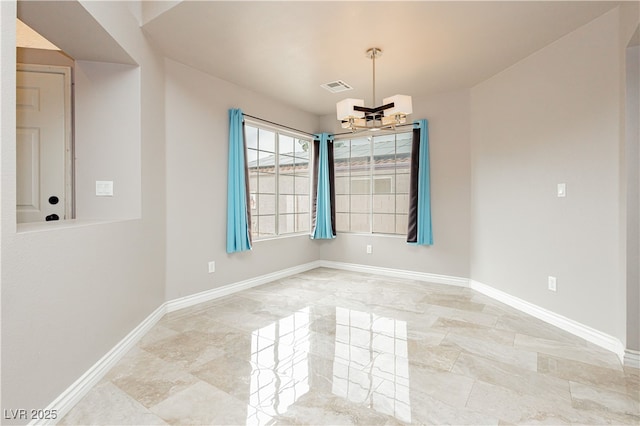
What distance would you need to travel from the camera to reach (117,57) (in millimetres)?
2598

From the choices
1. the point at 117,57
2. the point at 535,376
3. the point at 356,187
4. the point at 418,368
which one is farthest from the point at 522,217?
the point at 117,57

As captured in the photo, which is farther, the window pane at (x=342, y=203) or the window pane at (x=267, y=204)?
the window pane at (x=342, y=203)

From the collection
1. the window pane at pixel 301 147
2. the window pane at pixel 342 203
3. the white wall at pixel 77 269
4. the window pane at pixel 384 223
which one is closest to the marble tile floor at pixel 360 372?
the white wall at pixel 77 269

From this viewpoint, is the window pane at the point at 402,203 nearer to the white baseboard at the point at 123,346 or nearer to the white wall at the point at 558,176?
the white wall at the point at 558,176

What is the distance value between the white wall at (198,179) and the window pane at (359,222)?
6.38 ft

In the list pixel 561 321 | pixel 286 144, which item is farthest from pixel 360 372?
pixel 286 144

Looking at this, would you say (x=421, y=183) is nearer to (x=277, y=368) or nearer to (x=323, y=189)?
(x=323, y=189)

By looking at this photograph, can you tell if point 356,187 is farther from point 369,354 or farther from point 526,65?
point 369,354

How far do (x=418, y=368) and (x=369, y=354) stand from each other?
15.0 inches

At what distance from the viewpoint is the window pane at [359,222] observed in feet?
17.9

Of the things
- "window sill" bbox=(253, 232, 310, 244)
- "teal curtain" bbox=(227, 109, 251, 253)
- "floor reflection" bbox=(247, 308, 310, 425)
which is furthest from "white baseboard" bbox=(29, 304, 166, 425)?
"window sill" bbox=(253, 232, 310, 244)

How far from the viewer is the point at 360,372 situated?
7.28 feet

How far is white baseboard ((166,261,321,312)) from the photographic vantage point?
351 centimetres

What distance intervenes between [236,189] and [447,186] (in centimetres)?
293
